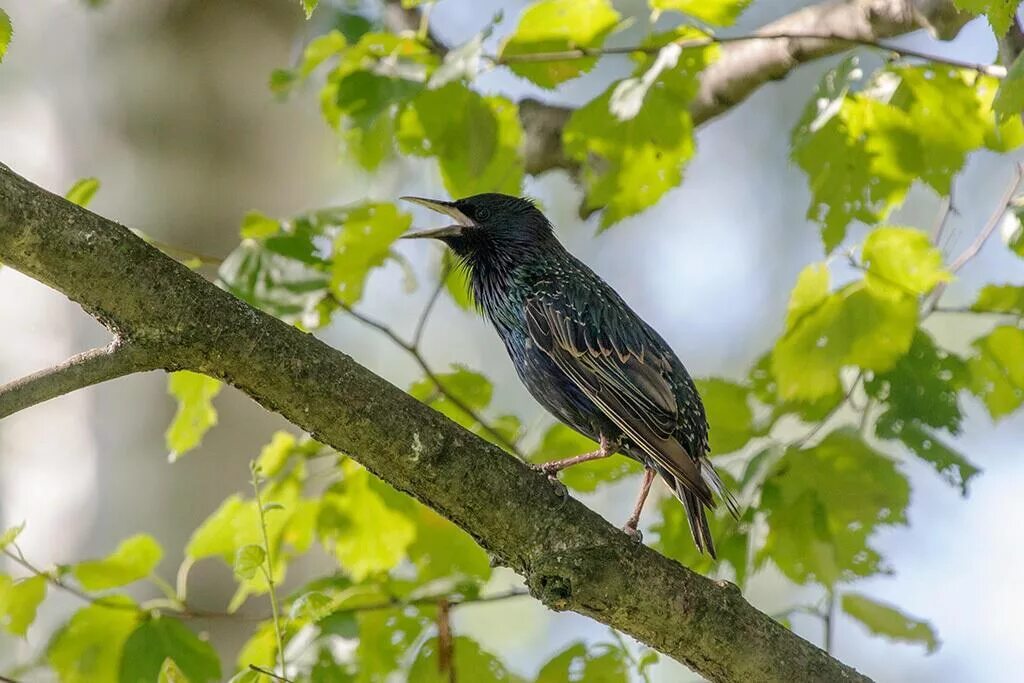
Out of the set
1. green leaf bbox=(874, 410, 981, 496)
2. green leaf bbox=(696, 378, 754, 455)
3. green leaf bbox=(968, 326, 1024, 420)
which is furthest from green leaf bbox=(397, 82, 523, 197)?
green leaf bbox=(968, 326, 1024, 420)

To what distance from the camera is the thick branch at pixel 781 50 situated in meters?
3.47

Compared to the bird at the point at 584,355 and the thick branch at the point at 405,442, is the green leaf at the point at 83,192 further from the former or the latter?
the bird at the point at 584,355

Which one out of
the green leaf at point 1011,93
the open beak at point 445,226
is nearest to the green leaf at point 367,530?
the open beak at point 445,226

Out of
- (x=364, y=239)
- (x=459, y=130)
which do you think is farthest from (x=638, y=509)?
(x=459, y=130)

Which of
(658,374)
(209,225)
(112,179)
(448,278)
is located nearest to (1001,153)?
(658,374)

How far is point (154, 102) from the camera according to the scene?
5.04 m

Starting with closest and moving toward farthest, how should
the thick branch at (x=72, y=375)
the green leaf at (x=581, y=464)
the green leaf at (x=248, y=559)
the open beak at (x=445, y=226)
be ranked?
the thick branch at (x=72, y=375)
the green leaf at (x=248, y=559)
the green leaf at (x=581, y=464)
the open beak at (x=445, y=226)

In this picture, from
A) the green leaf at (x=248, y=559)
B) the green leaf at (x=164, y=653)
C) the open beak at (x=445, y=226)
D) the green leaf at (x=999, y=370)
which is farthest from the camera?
the open beak at (x=445, y=226)

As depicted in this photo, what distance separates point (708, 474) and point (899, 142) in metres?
1.17

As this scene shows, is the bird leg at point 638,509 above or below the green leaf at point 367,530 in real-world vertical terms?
above

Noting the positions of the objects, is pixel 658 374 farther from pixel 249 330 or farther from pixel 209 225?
pixel 209 225

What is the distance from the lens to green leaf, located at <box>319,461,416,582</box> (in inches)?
143

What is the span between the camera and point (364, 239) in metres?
3.45

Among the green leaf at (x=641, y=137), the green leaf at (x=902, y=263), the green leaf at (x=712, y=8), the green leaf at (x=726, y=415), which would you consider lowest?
the green leaf at (x=726, y=415)
